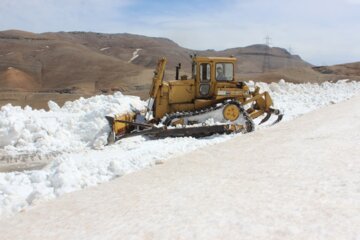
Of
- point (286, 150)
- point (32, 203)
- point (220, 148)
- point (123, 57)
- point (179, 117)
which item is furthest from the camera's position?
point (123, 57)

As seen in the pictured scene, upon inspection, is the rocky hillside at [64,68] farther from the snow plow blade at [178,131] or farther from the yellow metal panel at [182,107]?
the snow plow blade at [178,131]

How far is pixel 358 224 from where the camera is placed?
18.6ft

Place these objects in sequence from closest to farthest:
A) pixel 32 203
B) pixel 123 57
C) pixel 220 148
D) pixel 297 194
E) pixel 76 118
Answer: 1. pixel 297 194
2. pixel 32 203
3. pixel 220 148
4. pixel 76 118
5. pixel 123 57

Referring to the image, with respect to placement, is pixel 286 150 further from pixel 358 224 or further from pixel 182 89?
pixel 182 89

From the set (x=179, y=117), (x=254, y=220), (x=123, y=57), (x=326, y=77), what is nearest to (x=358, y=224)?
(x=254, y=220)

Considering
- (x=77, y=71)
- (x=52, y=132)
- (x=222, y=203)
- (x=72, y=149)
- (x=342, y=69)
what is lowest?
(x=72, y=149)

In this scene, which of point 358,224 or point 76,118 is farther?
point 76,118

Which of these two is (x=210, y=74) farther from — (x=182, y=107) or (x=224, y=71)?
(x=182, y=107)

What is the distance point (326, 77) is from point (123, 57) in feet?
165

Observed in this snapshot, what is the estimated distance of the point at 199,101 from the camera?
53.5 ft

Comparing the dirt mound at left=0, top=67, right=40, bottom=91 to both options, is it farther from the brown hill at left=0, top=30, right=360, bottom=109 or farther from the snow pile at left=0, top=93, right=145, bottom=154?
the snow pile at left=0, top=93, right=145, bottom=154

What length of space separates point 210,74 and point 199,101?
36.3 inches

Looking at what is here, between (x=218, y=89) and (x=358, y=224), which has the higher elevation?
(x=218, y=89)

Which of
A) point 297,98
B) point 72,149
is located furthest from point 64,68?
point 72,149
